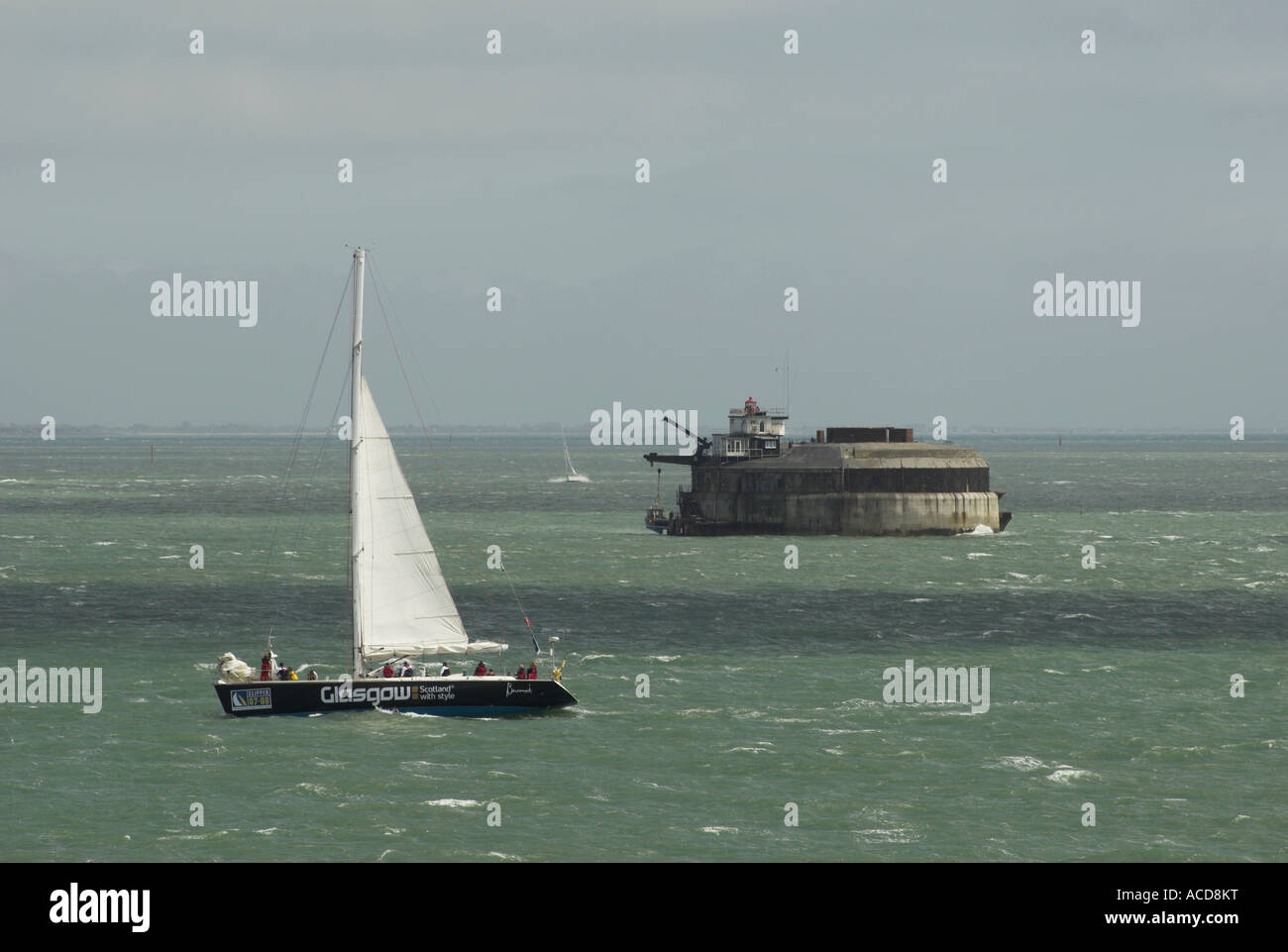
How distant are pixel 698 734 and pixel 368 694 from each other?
39.3 ft

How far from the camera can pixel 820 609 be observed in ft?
290

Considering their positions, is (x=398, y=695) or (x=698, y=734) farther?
(x=398, y=695)

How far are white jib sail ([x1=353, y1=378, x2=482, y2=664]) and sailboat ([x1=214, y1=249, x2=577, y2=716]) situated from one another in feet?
0.12

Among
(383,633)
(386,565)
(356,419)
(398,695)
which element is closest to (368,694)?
(398,695)

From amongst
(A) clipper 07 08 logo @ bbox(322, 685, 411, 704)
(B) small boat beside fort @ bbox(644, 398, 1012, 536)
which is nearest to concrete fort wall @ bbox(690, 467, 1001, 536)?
(B) small boat beside fort @ bbox(644, 398, 1012, 536)

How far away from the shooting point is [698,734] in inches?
2058

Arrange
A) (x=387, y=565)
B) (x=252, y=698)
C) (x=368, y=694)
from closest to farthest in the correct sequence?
1. (x=252, y=698)
2. (x=368, y=694)
3. (x=387, y=565)

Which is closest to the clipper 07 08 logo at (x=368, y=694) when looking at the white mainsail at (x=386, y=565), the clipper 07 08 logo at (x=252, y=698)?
the white mainsail at (x=386, y=565)

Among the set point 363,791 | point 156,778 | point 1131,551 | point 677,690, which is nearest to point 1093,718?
point 677,690

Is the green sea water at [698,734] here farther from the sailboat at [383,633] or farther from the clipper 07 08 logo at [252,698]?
the sailboat at [383,633]

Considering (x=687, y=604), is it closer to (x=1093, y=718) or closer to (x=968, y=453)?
(x=1093, y=718)

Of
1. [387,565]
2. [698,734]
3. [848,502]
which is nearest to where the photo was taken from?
[698,734]

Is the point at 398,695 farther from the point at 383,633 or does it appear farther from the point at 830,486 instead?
the point at 830,486
